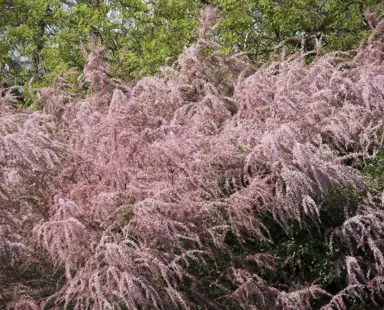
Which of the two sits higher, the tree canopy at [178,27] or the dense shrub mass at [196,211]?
the tree canopy at [178,27]

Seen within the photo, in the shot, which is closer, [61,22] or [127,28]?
[127,28]

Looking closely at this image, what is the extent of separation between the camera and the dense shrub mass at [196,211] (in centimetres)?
390

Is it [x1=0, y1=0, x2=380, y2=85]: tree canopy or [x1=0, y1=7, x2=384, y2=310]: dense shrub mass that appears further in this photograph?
[x1=0, y1=0, x2=380, y2=85]: tree canopy

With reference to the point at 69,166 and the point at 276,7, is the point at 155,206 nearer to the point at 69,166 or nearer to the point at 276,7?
the point at 69,166

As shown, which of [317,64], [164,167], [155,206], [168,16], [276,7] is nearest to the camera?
[155,206]

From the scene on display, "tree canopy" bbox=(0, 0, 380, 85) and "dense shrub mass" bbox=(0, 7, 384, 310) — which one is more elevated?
"tree canopy" bbox=(0, 0, 380, 85)

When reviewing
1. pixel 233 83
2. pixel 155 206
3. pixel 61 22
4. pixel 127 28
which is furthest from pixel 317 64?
pixel 61 22

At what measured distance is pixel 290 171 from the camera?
4.19 metres

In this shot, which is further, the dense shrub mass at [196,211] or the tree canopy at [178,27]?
the tree canopy at [178,27]

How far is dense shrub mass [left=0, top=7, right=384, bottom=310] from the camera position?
390 centimetres

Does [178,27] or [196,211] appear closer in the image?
[196,211]

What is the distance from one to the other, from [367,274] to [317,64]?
2.24 metres

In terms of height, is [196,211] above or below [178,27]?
below

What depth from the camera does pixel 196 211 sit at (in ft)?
13.5
